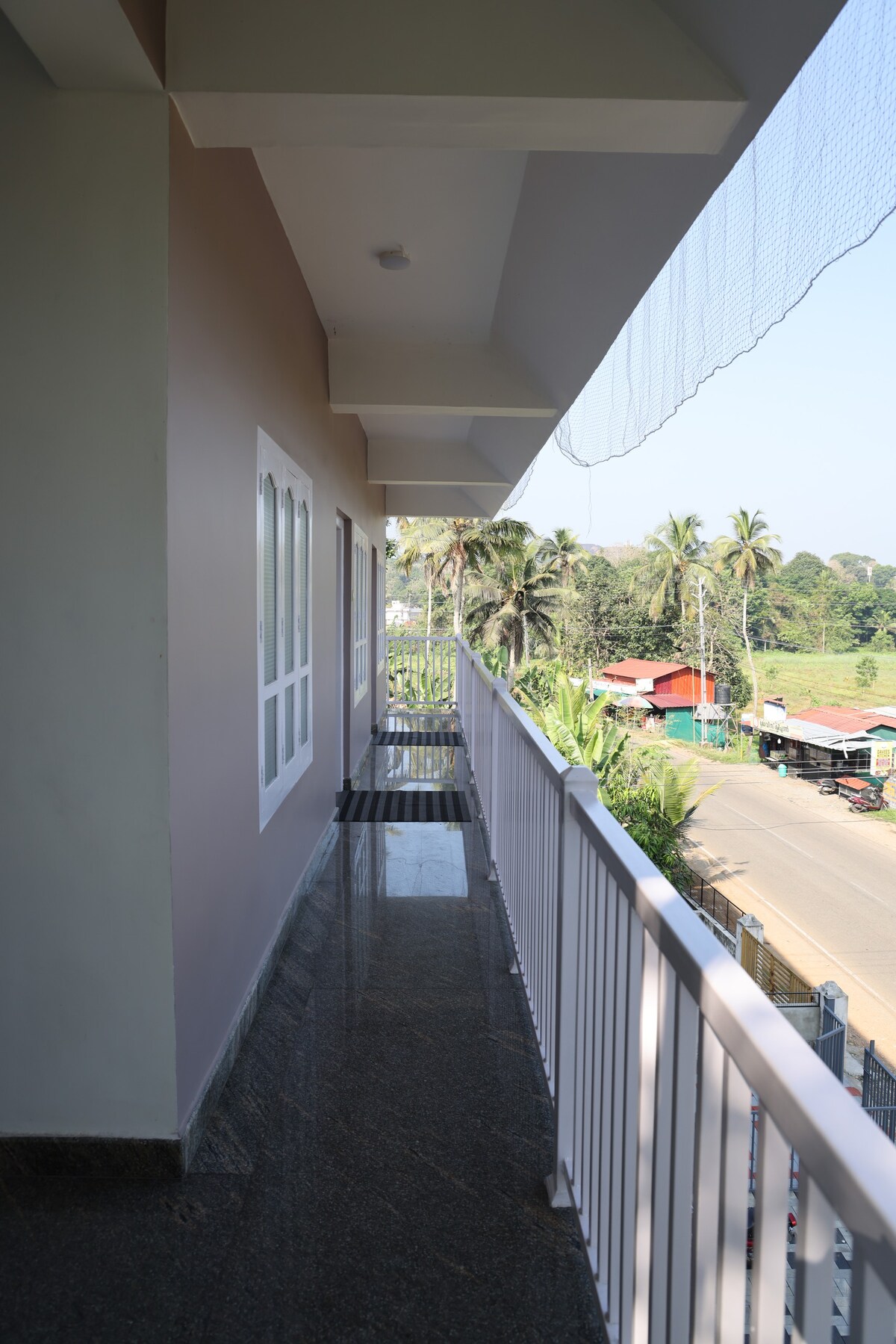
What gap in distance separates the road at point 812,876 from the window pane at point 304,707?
27.9m

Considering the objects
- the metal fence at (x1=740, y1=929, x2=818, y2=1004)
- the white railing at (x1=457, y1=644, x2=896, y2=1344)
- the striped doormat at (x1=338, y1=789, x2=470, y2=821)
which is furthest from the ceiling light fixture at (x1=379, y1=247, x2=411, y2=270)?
the metal fence at (x1=740, y1=929, x2=818, y2=1004)

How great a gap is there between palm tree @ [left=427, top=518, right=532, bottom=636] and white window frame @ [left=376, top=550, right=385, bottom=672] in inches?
776

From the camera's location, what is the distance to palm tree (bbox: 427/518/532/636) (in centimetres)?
3069

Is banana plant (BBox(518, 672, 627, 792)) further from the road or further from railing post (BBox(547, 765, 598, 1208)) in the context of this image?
the road

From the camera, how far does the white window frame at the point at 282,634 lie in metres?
2.96

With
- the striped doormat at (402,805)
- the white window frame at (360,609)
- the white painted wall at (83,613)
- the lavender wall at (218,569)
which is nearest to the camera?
the white painted wall at (83,613)

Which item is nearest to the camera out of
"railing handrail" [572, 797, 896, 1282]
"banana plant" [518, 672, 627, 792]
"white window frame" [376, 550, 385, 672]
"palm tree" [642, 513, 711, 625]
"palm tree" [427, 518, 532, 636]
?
"railing handrail" [572, 797, 896, 1282]

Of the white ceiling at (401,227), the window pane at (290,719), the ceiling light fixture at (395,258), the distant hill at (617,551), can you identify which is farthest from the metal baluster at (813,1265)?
the distant hill at (617,551)

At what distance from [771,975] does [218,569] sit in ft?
71.1

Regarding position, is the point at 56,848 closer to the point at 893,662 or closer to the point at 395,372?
the point at 395,372

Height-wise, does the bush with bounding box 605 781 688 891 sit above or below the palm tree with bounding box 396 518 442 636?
below

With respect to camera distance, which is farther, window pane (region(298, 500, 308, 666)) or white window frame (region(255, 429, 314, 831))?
window pane (region(298, 500, 308, 666))

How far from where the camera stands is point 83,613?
6.27 ft

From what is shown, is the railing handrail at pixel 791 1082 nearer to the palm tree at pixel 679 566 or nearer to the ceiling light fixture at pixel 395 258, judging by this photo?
the ceiling light fixture at pixel 395 258
